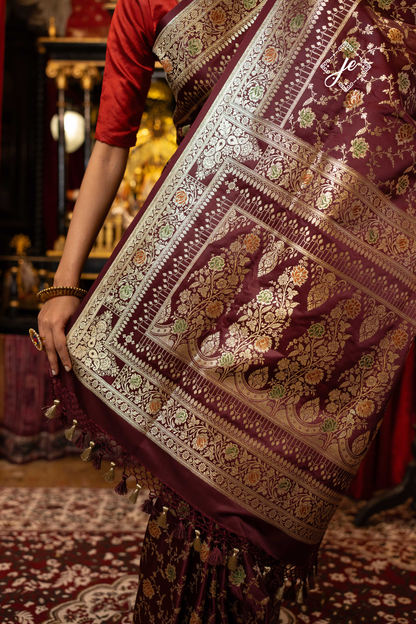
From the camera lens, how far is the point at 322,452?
0.81 meters

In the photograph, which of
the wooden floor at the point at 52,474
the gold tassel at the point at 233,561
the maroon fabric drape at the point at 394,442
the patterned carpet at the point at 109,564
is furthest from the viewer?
the wooden floor at the point at 52,474

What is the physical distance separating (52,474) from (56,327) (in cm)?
198

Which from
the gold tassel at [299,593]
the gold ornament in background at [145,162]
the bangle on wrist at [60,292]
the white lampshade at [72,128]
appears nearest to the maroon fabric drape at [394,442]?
the gold tassel at [299,593]

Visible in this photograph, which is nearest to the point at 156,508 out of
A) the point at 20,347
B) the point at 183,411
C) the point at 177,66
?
the point at 183,411

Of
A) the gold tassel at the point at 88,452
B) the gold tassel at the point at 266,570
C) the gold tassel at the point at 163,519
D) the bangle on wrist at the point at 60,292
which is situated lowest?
the gold tassel at the point at 266,570

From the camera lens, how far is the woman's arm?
0.86 m

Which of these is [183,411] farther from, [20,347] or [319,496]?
[20,347]

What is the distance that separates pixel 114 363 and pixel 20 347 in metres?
2.17

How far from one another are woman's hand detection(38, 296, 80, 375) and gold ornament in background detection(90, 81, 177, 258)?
286 centimetres

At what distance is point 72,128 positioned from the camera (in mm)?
3777

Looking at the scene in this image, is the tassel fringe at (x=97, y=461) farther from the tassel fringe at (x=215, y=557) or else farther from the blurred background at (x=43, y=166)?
the blurred background at (x=43, y=166)

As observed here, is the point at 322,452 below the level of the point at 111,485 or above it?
above

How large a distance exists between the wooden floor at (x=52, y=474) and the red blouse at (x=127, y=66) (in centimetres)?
183

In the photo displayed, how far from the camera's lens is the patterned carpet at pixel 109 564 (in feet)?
4.56
